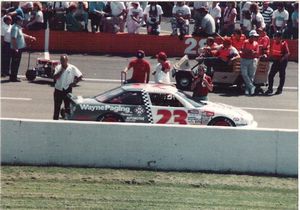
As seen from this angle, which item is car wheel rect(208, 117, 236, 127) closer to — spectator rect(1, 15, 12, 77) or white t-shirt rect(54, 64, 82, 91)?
white t-shirt rect(54, 64, 82, 91)

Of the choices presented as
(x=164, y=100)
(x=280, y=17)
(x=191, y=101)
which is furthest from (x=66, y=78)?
(x=280, y=17)

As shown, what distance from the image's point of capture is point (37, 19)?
980 inches

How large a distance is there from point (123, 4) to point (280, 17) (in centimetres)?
488

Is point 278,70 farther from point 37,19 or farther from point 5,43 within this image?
point 37,19

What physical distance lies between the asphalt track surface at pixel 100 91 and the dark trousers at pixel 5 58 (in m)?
0.26

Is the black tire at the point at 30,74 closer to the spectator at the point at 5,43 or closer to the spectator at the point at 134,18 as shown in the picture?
the spectator at the point at 5,43

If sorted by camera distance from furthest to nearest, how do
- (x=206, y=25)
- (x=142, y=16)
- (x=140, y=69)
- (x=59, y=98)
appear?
1. (x=142, y=16)
2. (x=206, y=25)
3. (x=140, y=69)
4. (x=59, y=98)

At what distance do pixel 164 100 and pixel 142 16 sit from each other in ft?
35.1

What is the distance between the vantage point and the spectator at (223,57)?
20.3m

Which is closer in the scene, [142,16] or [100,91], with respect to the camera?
[100,91]

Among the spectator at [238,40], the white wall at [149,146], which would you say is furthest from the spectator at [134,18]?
the white wall at [149,146]

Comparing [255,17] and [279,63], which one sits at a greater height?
[255,17]

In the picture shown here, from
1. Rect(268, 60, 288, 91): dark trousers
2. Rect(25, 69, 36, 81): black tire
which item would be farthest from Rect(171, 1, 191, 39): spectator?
Rect(25, 69, 36, 81): black tire

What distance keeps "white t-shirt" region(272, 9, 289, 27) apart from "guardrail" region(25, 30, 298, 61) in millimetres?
1231
